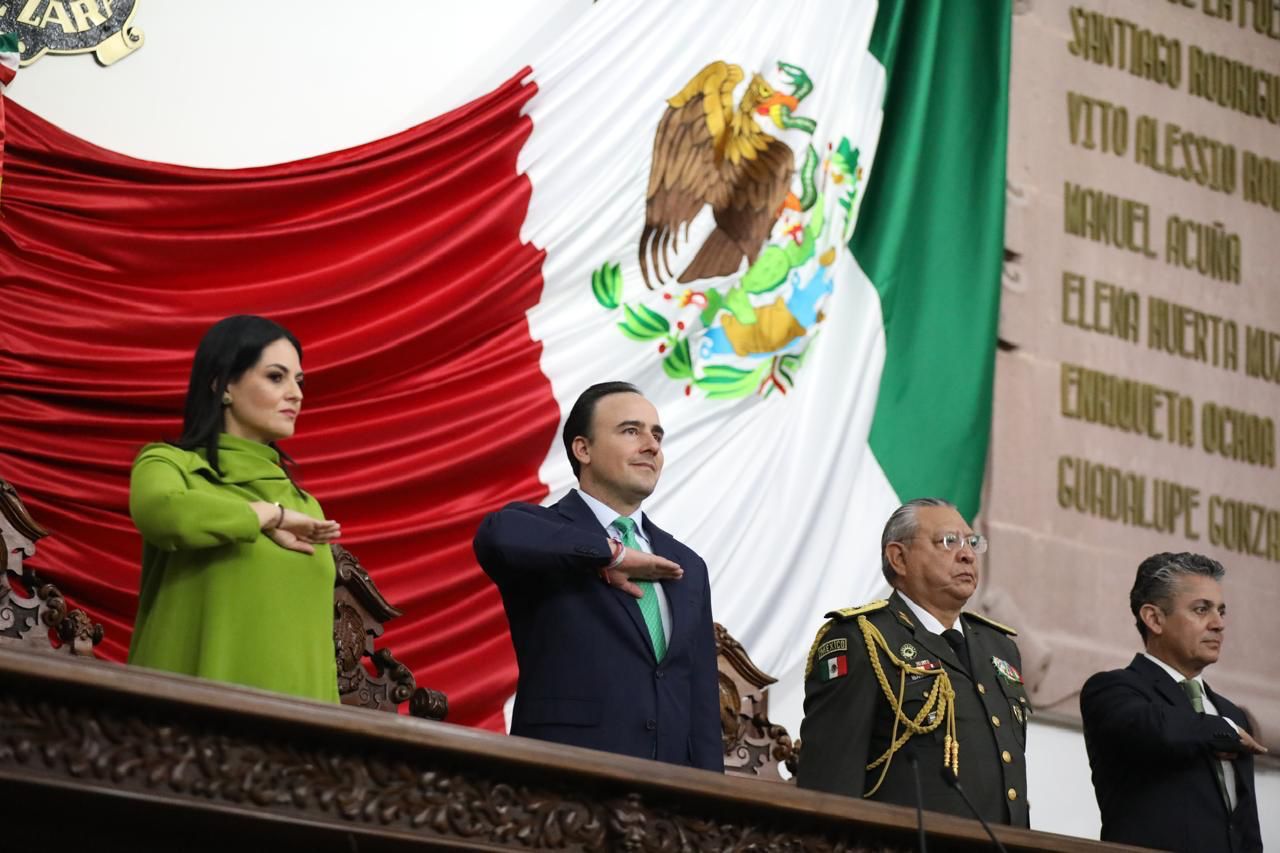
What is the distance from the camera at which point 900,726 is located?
334cm

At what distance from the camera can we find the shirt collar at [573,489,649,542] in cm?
320

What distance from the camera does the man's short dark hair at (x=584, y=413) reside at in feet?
10.9

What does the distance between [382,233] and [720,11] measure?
130cm

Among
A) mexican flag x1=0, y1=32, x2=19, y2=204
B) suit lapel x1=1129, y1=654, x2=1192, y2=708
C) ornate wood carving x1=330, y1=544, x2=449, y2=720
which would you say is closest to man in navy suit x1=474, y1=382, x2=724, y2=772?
ornate wood carving x1=330, y1=544, x2=449, y2=720

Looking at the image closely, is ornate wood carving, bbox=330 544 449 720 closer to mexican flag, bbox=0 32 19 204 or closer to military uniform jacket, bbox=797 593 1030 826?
military uniform jacket, bbox=797 593 1030 826

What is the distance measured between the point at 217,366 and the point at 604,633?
771 mm

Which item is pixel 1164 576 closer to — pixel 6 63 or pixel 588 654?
pixel 588 654

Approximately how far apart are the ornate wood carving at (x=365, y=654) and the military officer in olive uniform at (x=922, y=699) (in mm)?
880

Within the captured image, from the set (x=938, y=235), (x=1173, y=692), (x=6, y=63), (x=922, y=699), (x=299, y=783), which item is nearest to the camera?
(x=299, y=783)

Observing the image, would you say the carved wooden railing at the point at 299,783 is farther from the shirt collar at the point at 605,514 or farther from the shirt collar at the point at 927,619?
the shirt collar at the point at 927,619

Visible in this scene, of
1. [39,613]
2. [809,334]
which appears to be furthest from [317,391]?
[809,334]

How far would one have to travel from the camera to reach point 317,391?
4316 millimetres

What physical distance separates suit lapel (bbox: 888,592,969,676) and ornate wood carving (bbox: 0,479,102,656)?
1.56m

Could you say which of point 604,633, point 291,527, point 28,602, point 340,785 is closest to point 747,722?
point 604,633
